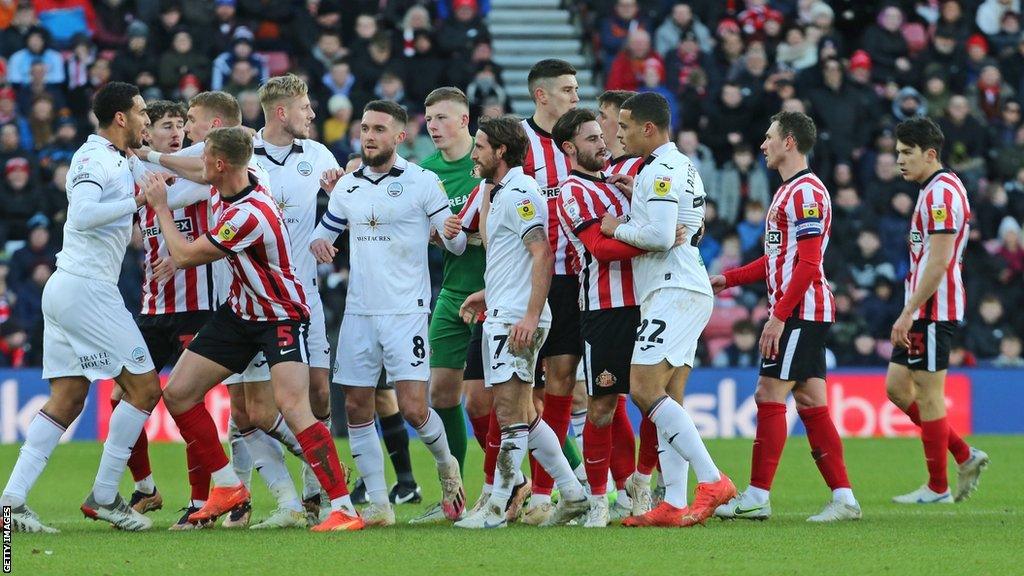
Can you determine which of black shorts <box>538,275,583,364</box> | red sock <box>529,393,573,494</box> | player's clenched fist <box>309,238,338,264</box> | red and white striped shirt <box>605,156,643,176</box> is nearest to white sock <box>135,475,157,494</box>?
player's clenched fist <box>309,238,338,264</box>

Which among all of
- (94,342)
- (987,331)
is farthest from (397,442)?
(987,331)

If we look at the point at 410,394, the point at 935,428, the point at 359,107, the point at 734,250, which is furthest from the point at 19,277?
the point at 935,428

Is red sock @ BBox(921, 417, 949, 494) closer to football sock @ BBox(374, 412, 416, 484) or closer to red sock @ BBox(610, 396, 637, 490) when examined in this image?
red sock @ BBox(610, 396, 637, 490)

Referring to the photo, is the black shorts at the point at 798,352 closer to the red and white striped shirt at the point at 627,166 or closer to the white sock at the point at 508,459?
the red and white striped shirt at the point at 627,166

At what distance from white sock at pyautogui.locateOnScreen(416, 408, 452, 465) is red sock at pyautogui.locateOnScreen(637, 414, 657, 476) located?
113 centimetres

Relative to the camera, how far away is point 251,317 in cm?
852

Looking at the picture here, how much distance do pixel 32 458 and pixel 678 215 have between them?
3749mm

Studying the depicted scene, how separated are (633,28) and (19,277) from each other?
27.1 feet

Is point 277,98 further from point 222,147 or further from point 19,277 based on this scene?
point 19,277

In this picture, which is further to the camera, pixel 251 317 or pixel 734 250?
pixel 734 250

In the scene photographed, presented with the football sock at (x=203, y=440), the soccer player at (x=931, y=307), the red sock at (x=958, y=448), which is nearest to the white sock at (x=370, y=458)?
the football sock at (x=203, y=440)

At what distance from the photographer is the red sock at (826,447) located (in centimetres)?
912

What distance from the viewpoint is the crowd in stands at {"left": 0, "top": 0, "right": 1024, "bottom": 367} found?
1766 centimetres

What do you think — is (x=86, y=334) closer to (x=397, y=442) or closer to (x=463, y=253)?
(x=463, y=253)
